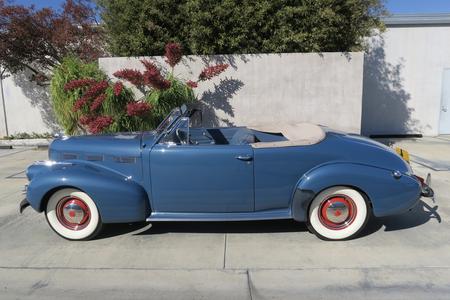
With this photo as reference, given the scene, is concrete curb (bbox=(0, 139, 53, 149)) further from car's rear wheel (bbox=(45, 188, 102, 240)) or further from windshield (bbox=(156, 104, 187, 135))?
windshield (bbox=(156, 104, 187, 135))

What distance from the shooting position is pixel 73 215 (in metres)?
4.03

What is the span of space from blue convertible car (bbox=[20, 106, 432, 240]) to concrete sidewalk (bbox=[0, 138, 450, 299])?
28 cm

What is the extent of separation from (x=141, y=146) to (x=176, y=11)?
5436mm

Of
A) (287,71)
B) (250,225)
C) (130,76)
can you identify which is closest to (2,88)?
(130,76)

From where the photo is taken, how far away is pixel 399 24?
1197 cm

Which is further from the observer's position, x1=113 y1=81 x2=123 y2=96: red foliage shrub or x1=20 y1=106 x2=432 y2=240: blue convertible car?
x1=113 y1=81 x2=123 y2=96: red foliage shrub

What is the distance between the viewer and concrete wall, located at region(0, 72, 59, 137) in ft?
39.0

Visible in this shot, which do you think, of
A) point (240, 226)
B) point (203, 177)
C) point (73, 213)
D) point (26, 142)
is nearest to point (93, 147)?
point (73, 213)

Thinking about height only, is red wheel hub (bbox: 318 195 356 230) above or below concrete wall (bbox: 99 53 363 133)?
below

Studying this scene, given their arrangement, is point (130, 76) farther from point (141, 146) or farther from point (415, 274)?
point (415, 274)

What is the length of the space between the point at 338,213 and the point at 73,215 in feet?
9.15

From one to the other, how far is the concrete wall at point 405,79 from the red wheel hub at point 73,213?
34.0 feet

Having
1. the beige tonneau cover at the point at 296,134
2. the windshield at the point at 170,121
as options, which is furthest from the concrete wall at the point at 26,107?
the beige tonneau cover at the point at 296,134

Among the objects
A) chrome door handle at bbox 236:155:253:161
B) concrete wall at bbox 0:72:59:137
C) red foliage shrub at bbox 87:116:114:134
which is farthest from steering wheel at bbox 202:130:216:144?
concrete wall at bbox 0:72:59:137
